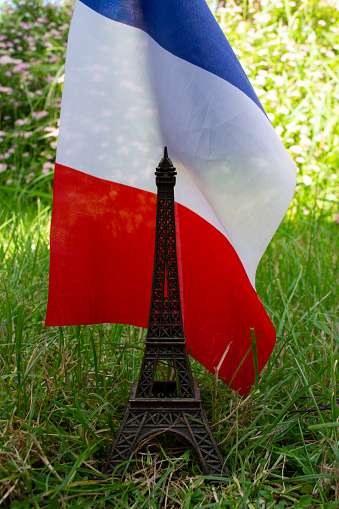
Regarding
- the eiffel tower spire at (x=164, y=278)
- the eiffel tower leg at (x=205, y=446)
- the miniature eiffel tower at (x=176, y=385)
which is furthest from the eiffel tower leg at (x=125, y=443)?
the eiffel tower spire at (x=164, y=278)

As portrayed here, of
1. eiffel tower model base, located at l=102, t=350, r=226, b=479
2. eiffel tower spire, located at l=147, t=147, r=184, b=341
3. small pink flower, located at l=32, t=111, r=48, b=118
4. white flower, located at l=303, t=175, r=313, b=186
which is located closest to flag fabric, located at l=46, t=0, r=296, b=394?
eiffel tower spire, located at l=147, t=147, r=184, b=341

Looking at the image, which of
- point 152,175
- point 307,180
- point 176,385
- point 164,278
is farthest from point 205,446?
point 307,180

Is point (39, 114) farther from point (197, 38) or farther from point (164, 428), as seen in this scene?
point (164, 428)

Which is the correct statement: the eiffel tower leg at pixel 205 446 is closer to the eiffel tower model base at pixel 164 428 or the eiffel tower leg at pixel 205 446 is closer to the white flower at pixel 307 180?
the eiffel tower model base at pixel 164 428

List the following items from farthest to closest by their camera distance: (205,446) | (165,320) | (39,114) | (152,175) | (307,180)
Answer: (39,114), (307,180), (152,175), (165,320), (205,446)

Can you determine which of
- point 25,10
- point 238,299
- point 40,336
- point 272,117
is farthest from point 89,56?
point 25,10
